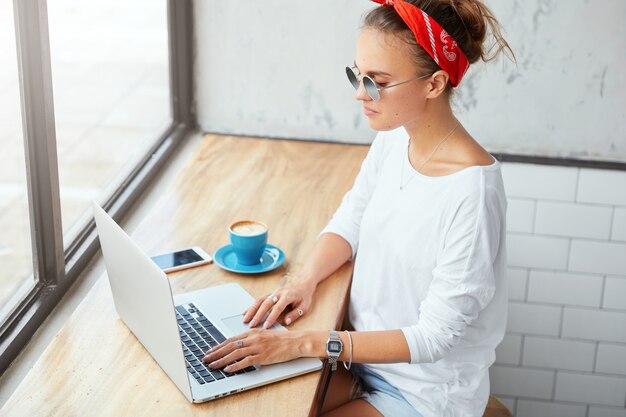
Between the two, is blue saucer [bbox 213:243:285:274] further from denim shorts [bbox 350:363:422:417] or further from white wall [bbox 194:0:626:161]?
white wall [bbox 194:0:626:161]

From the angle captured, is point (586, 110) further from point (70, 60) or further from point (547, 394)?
point (70, 60)

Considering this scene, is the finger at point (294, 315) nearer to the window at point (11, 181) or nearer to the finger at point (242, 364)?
the finger at point (242, 364)

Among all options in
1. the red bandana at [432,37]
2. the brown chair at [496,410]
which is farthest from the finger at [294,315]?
the brown chair at [496,410]

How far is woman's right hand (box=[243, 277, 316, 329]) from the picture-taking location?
5.41ft

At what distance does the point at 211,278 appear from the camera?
1.83 meters

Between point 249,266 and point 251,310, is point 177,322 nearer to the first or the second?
point 251,310

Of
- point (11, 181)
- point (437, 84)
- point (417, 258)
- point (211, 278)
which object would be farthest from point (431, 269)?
point (11, 181)

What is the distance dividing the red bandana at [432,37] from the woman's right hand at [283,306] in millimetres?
552

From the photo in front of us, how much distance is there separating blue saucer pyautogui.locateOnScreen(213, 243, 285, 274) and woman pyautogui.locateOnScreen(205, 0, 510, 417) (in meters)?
0.08

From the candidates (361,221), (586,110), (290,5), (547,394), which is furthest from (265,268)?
(547,394)

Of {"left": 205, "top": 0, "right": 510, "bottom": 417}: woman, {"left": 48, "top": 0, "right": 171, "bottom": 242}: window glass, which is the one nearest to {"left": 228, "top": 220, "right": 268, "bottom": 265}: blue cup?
{"left": 205, "top": 0, "right": 510, "bottom": 417}: woman

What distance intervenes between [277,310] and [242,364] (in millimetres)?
210

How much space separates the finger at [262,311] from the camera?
164cm

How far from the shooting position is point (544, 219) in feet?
8.64
